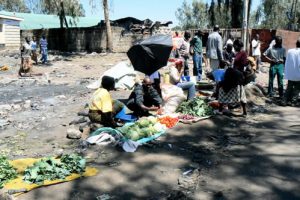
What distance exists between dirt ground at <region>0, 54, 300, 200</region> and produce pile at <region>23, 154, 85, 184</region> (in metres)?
0.19

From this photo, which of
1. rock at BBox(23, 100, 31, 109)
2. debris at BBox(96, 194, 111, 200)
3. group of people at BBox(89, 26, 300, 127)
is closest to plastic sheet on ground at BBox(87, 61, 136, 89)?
group of people at BBox(89, 26, 300, 127)

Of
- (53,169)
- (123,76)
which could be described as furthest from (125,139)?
(123,76)

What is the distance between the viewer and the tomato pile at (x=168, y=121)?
287 inches

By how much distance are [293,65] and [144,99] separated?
3383 mm

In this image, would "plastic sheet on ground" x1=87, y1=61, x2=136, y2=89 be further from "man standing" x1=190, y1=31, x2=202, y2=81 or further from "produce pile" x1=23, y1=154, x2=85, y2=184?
"produce pile" x1=23, y1=154, x2=85, y2=184

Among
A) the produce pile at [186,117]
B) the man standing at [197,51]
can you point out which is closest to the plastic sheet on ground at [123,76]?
the man standing at [197,51]

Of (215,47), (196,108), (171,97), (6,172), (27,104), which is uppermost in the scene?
(215,47)

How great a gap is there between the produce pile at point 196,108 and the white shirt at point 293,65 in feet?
6.85

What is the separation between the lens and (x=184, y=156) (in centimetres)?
593

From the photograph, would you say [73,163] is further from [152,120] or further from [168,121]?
[168,121]

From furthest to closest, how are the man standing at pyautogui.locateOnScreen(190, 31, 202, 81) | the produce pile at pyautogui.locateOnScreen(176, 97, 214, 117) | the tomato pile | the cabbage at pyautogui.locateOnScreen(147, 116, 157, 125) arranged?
the man standing at pyautogui.locateOnScreen(190, 31, 202, 81), the produce pile at pyautogui.locateOnScreen(176, 97, 214, 117), the tomato pile, the cabbage at pyautogui.locateOnScreen(147, 116, 157, 125)

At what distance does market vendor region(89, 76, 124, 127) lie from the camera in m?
6.88

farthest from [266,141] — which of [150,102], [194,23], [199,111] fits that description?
[194,23]

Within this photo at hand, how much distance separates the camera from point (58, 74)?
55.4ft
